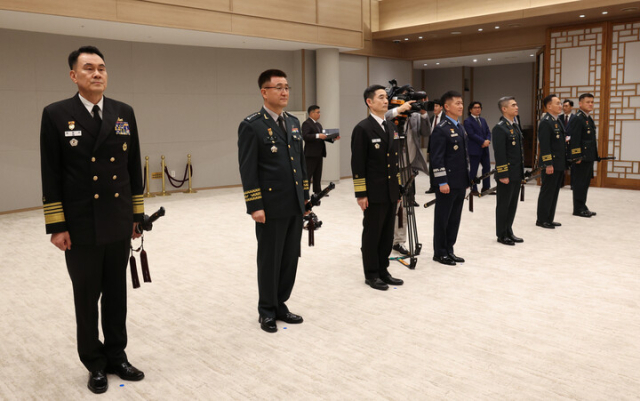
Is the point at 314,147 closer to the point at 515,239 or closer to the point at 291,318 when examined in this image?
the point at 515,239

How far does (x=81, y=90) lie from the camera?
275 centimetres

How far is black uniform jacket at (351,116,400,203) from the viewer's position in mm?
4324

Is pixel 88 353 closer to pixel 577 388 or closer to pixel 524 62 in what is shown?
pixel 577 388

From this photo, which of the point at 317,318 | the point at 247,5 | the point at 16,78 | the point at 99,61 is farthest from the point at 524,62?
the point at 99,61

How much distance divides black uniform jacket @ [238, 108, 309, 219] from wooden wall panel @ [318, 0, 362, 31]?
7919mm

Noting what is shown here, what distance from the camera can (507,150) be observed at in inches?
232

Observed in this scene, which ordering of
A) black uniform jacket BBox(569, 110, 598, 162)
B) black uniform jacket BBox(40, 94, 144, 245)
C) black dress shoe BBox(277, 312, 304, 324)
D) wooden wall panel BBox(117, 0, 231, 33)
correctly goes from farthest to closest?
1. wooden wall panel BBox(117, 0, 231, 33)
2. black uniform jacket BBox(569, 110, 598, 162)
3. black dress shoe BBox(277, 312, 304, 324)
4. black uniform jacket BBox(40, 94, 144, 245)

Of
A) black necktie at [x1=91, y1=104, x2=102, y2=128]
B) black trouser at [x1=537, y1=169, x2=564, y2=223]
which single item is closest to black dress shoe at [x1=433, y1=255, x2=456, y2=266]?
black trouser at [x1=537, y1=169, x2=564, y2=223]

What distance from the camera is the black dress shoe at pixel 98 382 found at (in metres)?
2.82

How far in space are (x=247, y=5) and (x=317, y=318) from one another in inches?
277

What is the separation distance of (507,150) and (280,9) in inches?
225

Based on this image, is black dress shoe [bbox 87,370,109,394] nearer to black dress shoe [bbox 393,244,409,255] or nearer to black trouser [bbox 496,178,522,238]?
black dress shoe [bbox 393,244,409,255]

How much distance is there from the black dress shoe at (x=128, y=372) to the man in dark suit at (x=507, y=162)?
13.8 feet

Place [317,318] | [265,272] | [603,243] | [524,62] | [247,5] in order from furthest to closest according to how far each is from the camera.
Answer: [524,62]
[247,5]
[603,243]
[317,318]
[265,272]
